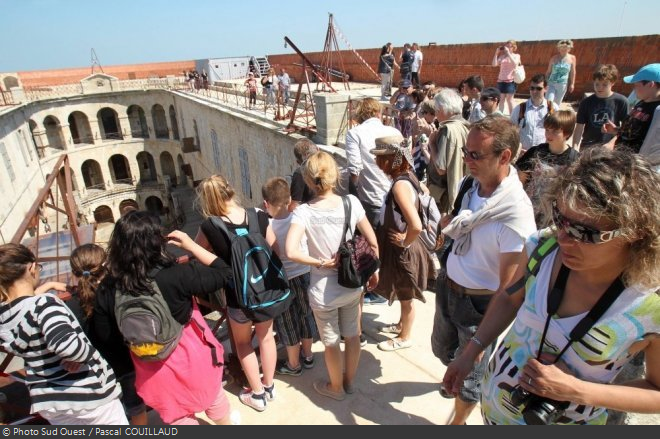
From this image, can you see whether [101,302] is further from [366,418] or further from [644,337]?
[644,337]

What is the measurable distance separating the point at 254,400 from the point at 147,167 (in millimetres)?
34429

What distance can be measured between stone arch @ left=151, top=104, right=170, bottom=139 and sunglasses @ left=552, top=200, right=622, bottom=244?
3448 centimetres

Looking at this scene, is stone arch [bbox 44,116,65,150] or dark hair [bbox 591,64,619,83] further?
stone arch [bbox 44,116,65,150]

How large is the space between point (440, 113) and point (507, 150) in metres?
2.06

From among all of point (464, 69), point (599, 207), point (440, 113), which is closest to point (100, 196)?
point (464, 69)

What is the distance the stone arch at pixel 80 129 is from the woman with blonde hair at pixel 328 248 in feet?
109

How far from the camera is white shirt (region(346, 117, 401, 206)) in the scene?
379 cm

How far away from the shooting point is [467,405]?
2197 mm

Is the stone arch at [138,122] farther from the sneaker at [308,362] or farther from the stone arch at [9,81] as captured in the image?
the sneaker at [308,362]

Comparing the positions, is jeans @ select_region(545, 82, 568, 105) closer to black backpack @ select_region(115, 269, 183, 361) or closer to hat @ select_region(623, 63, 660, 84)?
hat @ select_region(623, 63, 660, 84)

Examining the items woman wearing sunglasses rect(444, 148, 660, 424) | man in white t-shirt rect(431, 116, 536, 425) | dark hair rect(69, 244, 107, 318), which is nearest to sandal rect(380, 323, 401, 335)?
man in white t-shirt rect(431, 116, 536, 425)

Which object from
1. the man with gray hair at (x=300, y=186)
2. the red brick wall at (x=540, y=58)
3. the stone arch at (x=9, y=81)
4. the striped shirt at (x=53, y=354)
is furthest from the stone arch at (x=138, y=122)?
the striped shirt at (x=53, y=354)
